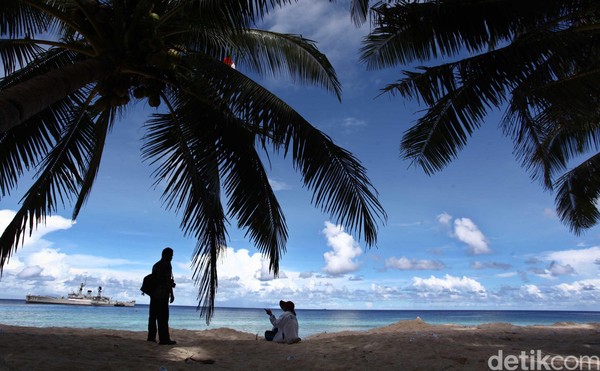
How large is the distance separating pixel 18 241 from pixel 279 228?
3601mm

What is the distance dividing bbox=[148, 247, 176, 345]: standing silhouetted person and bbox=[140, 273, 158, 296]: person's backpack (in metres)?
0.03

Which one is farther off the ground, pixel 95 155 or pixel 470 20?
pixel 470 20

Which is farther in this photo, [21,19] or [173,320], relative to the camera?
[173,320]

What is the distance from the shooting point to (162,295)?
5.84 metres

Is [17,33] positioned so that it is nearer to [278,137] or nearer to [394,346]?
[278,137]

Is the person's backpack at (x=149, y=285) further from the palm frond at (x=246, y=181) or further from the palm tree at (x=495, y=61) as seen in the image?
the palm tree at (x=495, y=61)

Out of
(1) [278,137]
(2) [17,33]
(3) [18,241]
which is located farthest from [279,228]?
(2) [17,33]

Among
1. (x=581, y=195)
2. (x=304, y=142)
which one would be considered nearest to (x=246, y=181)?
(x=304, y=142)

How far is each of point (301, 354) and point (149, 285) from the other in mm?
2380

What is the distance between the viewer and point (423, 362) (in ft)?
14.8

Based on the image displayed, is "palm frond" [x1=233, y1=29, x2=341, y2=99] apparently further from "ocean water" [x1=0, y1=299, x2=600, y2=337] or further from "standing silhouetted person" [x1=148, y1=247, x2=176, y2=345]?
"ocean water" [x1=0, y1=299, x2=600, y2=337]

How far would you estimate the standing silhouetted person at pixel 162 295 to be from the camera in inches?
229

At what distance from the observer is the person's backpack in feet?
19.1

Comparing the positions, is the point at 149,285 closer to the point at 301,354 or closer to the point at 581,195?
the point at 301,354
